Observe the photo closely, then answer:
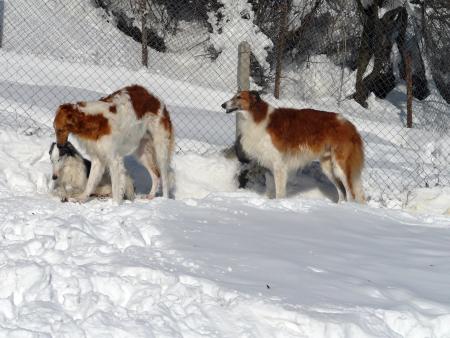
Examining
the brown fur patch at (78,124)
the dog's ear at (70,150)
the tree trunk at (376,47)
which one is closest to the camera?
the brown fur patch at (78,124)

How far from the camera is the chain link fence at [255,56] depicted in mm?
11367

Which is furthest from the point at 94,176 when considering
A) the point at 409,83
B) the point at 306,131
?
the point at 409,83

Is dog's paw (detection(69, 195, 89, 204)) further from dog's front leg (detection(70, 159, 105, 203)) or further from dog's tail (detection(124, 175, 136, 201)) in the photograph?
dog's tail (detection(124, 175, 136, 201))

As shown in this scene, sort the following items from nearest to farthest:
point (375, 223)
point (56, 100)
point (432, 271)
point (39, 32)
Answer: point (432, 271), point (375, 223), point (56, 100), point (39, 32)

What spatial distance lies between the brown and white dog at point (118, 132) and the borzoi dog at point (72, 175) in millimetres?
145

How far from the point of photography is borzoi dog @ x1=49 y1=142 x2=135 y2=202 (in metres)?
7.21

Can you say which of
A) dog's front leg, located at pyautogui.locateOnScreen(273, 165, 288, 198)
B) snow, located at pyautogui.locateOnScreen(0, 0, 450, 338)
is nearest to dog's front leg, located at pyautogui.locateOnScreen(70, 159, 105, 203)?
snow, located at pyautogui.locateOnScreen(0, 0, 450, 338)

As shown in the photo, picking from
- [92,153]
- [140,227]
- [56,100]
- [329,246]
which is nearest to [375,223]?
[329,246]

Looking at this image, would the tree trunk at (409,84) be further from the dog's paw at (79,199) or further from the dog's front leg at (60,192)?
the dog's front leg at (60,192)

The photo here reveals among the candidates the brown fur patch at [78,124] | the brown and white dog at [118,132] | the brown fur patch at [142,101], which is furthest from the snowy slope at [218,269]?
the brown fur patch at [142,101]

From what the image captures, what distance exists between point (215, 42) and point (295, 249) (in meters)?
9.46

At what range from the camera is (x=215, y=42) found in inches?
562

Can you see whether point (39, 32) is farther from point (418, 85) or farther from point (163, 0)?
point (418, 85)

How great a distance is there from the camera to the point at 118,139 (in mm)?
7121
